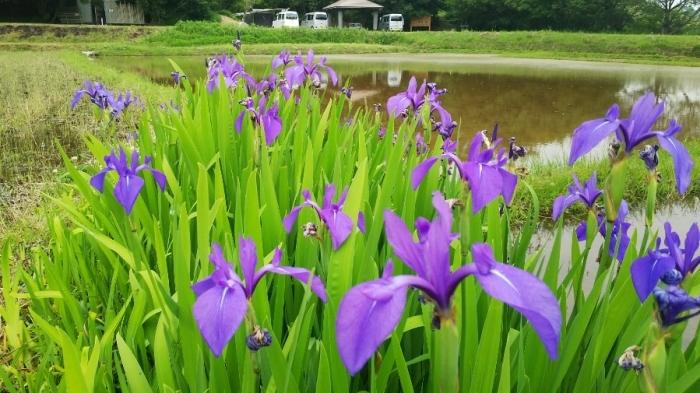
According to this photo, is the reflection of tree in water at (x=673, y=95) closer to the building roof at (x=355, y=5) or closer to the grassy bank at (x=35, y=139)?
the grassy bank at (x=35, y=139)

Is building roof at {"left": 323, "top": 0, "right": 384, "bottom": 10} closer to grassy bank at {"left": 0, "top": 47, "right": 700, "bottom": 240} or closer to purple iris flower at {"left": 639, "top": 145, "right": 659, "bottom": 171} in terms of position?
grassy bank at {"left": 0, "top": 47, "right": 700, "bottom": 240}

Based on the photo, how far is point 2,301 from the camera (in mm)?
2373

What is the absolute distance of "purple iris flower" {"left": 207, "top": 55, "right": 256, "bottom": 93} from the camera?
3330 mm

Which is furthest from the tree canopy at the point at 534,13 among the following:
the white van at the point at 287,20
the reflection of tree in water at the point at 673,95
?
Answer: the reflection of tree in water at the point at 673,95

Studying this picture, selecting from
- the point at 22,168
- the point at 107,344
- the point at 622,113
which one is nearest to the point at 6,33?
the point at 22,168

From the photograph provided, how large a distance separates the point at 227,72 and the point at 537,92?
24.9 ft

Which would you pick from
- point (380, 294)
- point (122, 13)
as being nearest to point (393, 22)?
point (122, 13)

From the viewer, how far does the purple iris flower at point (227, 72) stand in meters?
3.33

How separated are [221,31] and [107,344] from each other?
86.0 feet

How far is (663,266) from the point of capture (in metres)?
0.85

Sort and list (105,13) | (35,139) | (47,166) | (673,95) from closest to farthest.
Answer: (47,166) → (35,139) → (673,95) → (105,13)

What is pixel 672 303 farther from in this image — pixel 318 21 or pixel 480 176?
pixel 318 21

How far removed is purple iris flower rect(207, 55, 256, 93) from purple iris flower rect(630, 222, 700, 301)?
2.70 metres

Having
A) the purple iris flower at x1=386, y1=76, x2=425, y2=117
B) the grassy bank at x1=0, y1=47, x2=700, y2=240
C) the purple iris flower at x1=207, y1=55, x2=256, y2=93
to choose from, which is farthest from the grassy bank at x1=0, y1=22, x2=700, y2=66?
the purple iris flower at x1=386, y1=76, x2=425, y2=117
